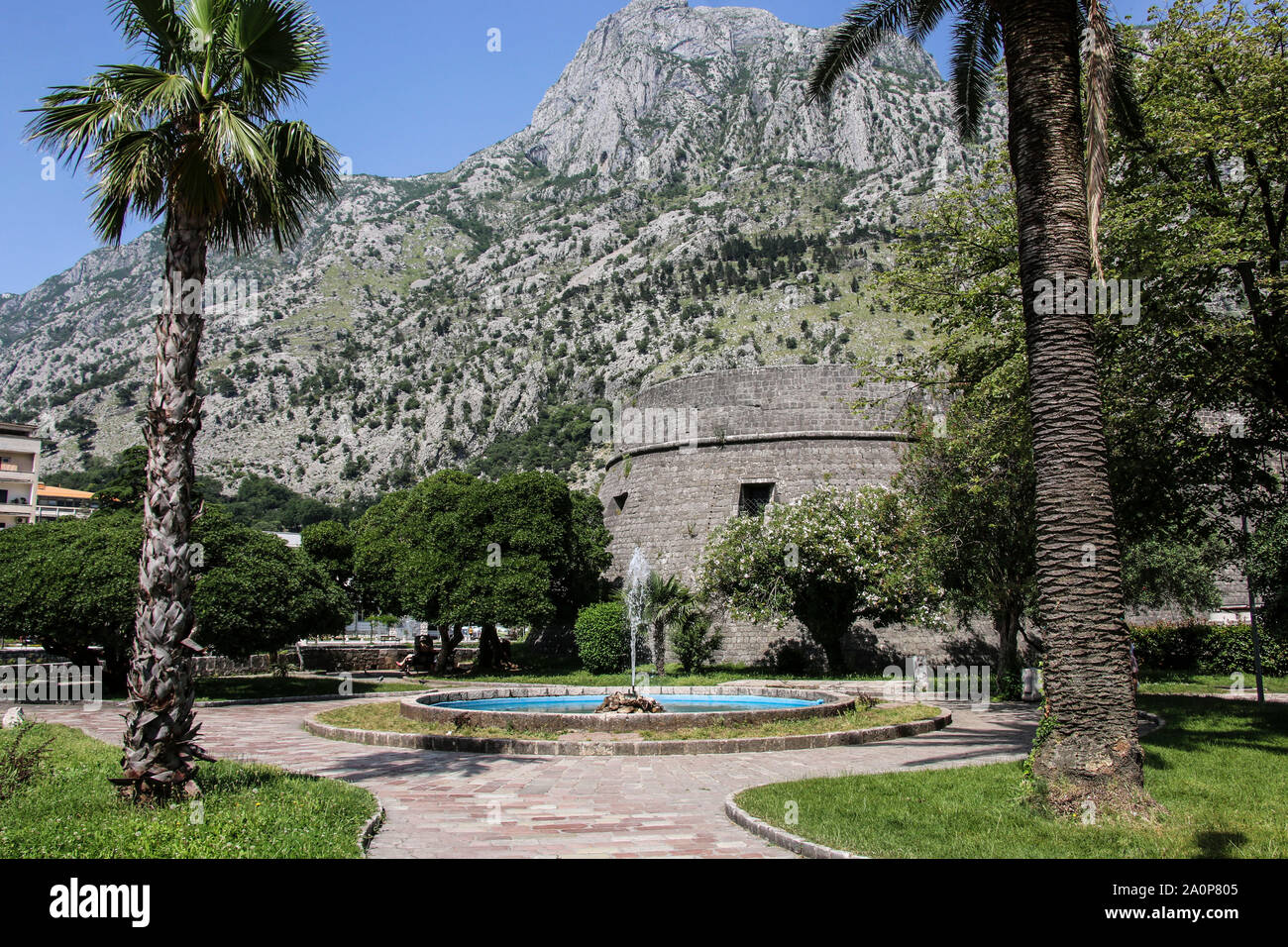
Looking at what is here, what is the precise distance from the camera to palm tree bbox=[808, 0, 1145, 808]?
21.1 feet

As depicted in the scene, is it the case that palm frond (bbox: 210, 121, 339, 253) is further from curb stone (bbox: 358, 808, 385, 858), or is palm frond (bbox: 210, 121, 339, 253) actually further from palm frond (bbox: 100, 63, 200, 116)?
curb stone (bbox: 358, 808, 385, 858)

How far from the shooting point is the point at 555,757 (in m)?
10.5

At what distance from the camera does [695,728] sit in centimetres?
1162

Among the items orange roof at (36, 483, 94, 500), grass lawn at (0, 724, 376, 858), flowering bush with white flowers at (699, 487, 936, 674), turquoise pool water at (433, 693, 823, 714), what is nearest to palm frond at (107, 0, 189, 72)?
grass lawn at (0, 724, 376, 858)

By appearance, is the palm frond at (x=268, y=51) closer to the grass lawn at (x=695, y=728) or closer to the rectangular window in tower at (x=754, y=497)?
the grass lawn at (x=695, y=728)

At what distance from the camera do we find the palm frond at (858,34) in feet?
32.2

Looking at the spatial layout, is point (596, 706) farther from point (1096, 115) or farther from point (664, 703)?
point (1096, 115)

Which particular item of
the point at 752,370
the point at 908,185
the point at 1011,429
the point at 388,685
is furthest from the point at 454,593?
the point at 908,185

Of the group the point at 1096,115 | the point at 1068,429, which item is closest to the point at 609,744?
the point at 1068,429

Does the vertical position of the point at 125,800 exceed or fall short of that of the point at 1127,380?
it falls short

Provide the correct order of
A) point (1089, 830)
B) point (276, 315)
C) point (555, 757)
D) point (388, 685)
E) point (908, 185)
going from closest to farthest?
point (1089, 830) → point (555, 757) → point (388, 685) → point (908, 185) → point (276, 315)

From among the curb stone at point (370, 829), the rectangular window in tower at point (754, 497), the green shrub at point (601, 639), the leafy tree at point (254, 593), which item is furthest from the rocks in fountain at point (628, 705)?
the rectangular window in tower at point (754, 497)
